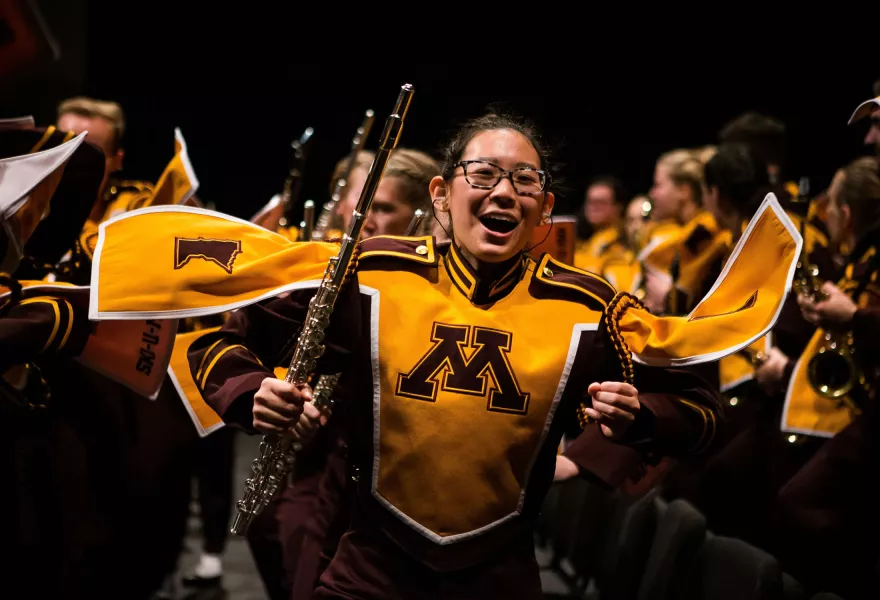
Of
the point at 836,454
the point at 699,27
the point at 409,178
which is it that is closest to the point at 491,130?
the point at 409,178

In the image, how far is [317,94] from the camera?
8539 mm

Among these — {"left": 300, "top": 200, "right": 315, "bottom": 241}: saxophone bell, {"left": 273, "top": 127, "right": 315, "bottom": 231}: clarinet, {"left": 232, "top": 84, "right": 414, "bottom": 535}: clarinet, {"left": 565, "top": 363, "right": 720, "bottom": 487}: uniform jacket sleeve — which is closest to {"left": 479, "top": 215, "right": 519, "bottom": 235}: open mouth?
{"left": 232, "top": 84, "right": 414, "bottom": 535}: clarinet

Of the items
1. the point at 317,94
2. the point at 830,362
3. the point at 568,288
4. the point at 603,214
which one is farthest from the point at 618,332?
the point at 317,94

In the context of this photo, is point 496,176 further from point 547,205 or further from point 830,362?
point 830,362

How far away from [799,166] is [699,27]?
1.23 meters

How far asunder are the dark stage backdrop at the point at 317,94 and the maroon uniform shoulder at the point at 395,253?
4.39m

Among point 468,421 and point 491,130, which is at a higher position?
point 491,130

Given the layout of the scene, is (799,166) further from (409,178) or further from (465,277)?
(465,277)

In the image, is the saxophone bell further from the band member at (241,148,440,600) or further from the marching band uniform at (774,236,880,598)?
the marching band uniform at (774,236,880,598)

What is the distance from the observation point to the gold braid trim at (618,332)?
7.30ft

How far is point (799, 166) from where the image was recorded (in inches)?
252

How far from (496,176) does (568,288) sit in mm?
290

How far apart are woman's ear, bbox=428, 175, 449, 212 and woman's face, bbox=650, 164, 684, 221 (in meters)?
3.25

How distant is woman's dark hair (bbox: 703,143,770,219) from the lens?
13.3 ft
